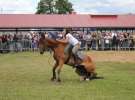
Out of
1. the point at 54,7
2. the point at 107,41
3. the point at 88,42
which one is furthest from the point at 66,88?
the point at 54,7

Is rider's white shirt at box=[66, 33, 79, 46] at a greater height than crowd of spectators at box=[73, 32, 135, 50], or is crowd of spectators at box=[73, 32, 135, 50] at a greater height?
rider's white shirt at box=[66, 33, 79, 46]

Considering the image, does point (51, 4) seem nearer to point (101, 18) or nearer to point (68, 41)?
point (101, 18)

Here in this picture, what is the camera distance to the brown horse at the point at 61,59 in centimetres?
1811

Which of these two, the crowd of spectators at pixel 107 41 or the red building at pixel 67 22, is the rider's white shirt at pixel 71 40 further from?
the red building at pixel 67 22

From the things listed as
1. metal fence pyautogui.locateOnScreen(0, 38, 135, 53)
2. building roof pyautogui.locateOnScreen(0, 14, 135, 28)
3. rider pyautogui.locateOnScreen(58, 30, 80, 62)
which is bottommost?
metal fence pyautogui.locateOnScreen(0, 38, 135, 53)

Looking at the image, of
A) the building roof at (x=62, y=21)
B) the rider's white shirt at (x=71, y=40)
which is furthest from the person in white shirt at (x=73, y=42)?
the building roof at (x=62, y=21)

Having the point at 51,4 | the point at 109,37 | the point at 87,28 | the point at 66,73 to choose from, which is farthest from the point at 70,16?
the point at 51,4

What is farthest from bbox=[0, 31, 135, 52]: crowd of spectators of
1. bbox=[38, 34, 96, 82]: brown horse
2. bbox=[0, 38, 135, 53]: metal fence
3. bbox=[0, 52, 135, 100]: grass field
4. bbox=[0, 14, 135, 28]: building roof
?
bbox=[38, 34, 96, 82]: brown horse

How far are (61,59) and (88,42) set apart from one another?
23.6 m

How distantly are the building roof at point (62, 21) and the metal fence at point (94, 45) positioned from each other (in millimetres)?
9441

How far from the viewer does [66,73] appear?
21469 mm

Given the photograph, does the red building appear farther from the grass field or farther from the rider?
the rider

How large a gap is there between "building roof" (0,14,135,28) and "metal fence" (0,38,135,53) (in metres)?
9.44

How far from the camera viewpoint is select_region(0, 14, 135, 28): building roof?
51.2m
